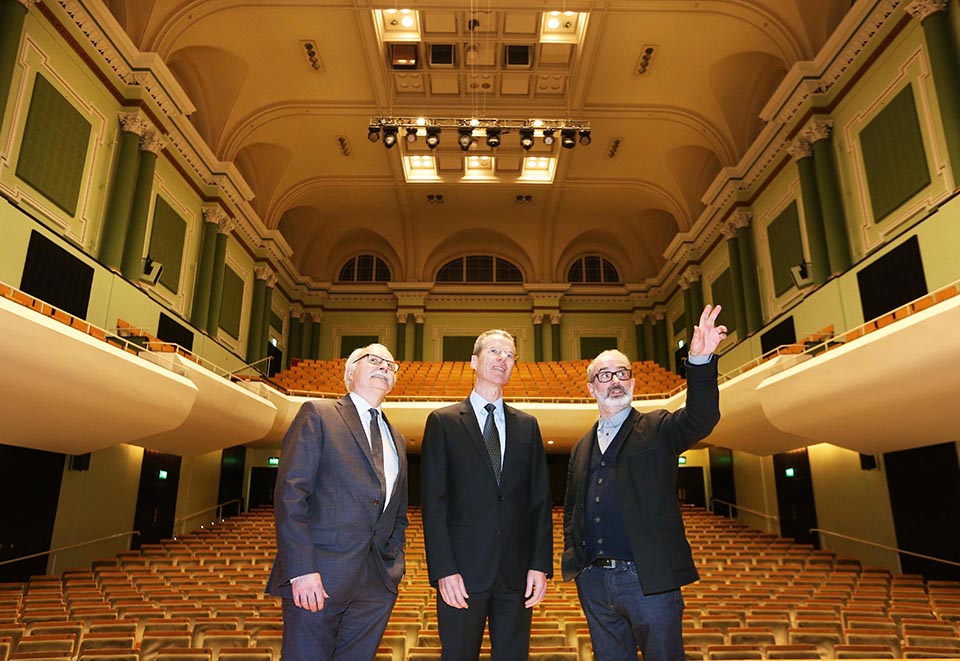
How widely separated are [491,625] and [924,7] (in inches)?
396

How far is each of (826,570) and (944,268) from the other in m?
4.19

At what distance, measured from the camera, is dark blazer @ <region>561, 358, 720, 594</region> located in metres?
2.15

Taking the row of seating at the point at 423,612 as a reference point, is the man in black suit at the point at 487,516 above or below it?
above

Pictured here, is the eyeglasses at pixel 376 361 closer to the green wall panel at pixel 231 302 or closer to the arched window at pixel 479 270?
the green wall panel at pixel 231 302

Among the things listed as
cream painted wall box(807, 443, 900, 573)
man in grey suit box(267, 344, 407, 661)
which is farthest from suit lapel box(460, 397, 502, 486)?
cream painted wall box(807, 443, 900, 573)

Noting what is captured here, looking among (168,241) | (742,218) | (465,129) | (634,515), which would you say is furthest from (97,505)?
(742,218)

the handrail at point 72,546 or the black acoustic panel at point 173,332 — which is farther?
the black acoustic panel at point 173,332

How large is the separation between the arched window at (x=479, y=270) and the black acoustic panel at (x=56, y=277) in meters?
13.0

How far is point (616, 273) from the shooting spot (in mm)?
21828

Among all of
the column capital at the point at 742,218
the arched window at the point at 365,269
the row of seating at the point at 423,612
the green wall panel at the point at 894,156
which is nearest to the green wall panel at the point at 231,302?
the arched window at the point at 365,269

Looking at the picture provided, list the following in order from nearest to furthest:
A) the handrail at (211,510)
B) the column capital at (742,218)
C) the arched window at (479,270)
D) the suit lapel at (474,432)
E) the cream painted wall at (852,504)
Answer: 1. the suit lapel at (474,432)
2. the cream painted wall at (852,504)
3. the handrail at (211,510)
4. the column capital at (742,218)
5. the arched window at (479,270)

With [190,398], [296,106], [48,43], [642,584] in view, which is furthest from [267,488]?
[642,584]

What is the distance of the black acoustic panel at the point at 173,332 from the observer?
1159 cm

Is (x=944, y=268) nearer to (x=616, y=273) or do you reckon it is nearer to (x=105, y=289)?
(x=105, y=289)
